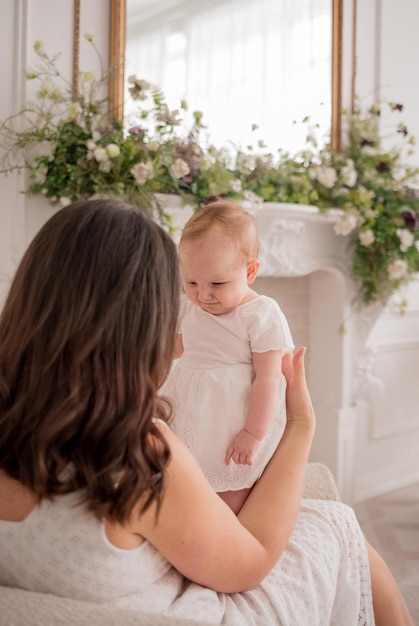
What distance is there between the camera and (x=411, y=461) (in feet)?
13.9

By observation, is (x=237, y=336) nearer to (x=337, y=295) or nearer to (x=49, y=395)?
(x=49, y=395)

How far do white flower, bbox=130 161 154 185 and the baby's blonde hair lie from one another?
0.88m

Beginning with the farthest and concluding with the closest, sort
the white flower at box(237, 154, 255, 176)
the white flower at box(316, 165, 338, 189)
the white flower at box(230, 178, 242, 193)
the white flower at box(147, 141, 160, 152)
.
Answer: the white flower at box(316, 165, 338, 189) < the white flower at box(237, 154, 255, 176) < the white flower at box(230, 178, 242, 193) < the white flower at box(147, 141, 160, 152)

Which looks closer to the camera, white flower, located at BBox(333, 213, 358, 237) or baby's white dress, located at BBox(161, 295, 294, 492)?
baby's white dress, located at BBox(161, 295, 294, 492)

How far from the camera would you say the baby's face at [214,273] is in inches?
62.3

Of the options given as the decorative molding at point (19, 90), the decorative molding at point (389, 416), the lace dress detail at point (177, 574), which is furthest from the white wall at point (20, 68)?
the decorative molding at point (389, 416)

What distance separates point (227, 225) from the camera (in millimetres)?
1599

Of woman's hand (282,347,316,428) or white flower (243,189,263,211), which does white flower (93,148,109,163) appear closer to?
white flower (243,189,263,211)

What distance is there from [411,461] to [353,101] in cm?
220

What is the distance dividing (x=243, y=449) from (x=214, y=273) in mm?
406

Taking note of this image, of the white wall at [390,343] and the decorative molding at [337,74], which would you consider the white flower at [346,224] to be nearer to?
the decorative molding at [337,74]

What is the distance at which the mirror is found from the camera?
2.77 metres

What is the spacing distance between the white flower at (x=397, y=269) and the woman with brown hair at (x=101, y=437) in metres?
2.47

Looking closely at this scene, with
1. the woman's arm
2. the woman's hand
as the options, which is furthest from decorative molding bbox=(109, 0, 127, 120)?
the woman's arm
